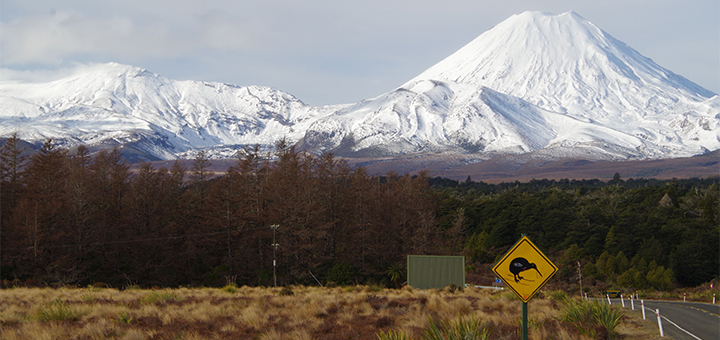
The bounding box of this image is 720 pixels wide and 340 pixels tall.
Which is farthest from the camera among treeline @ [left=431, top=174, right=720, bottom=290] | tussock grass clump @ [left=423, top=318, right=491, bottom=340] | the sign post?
treeline @ [left=431, top=174, right=720, bottom=290]

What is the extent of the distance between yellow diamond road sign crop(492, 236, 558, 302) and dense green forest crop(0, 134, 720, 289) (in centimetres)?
3594

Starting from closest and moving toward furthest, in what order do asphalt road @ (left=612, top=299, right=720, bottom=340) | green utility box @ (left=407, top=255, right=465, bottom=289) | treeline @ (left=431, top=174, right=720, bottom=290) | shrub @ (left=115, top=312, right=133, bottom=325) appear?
shrub @ (left=115, top=312, right=133, bottom=325) → asphalt road @ (left=612, top=299, right=720, bottom=340) → green utility box @ (left=407, top=255, right=465, bottom=289) → treeline @ (left=431, top=174, right=720, bottom=290)

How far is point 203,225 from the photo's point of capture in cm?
5409

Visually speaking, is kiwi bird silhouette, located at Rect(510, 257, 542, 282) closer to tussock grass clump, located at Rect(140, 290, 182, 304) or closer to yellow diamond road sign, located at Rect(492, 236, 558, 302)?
yellow diamond road sign, located at Rect(492, 236, 558, 302)

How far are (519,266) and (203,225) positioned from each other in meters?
48.6

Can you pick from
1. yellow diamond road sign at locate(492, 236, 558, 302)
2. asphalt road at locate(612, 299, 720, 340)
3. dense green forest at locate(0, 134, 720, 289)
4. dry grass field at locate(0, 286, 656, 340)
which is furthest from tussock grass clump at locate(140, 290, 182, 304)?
dense green forest at locate(0, 134, 720, 289)

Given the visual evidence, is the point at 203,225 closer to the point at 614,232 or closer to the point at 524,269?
the point at 524,269

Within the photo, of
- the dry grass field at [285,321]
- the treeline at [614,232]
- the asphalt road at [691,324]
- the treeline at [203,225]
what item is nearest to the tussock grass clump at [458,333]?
the dry grass field at [285,321]

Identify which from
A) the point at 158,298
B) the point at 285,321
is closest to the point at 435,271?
the point at 158,298

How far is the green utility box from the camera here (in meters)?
36.6

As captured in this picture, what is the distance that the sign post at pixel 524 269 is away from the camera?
8.92m

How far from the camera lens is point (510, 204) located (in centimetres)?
9425

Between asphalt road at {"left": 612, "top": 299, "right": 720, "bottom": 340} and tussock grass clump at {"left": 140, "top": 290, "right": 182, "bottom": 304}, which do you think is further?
tussock grass clump at {"left": 140, "top": 290, "right": 182, "bottom": 304}

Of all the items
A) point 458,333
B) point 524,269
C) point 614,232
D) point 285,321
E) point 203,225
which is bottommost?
point 614,232
